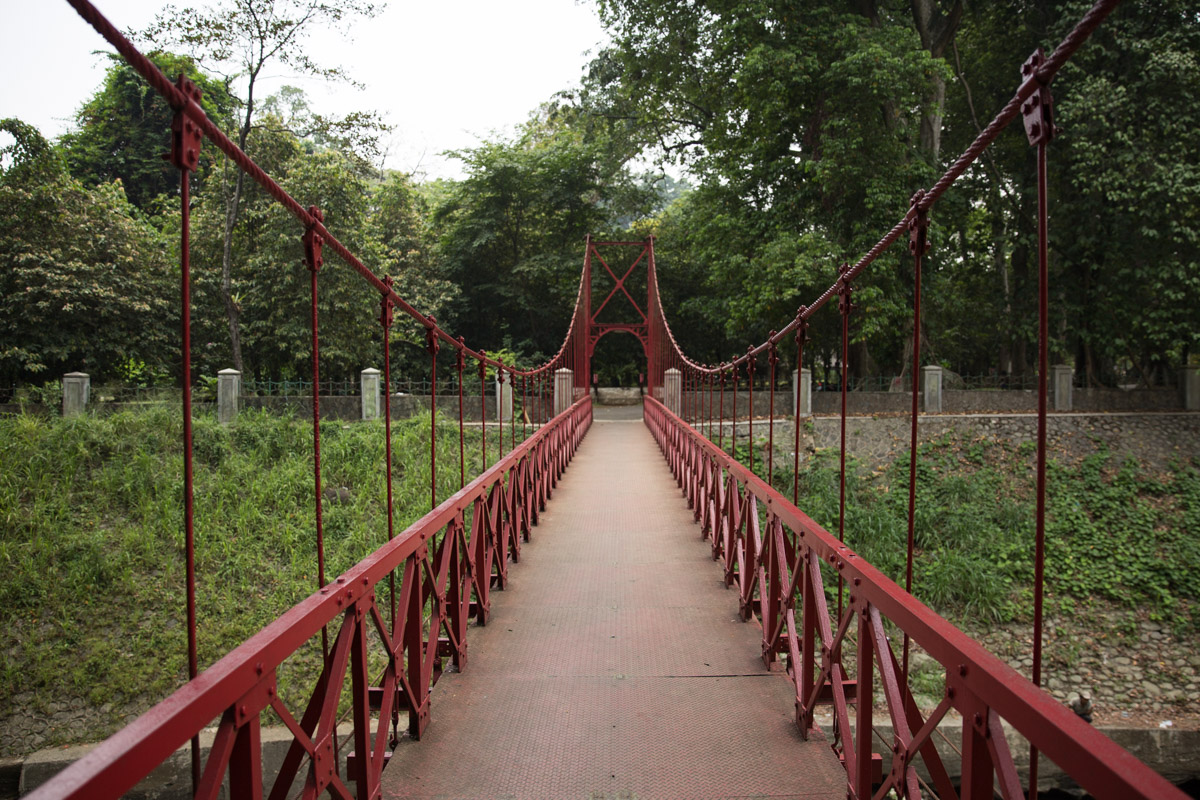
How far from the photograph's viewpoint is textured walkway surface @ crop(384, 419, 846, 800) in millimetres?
2240

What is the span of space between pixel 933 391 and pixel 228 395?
1207 centimetres

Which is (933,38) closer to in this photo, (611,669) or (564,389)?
(564,389)

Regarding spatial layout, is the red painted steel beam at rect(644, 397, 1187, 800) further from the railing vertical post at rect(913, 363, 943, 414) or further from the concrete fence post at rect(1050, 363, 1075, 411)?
the concrete fence post at rect(1050, 363, 1075, 411)

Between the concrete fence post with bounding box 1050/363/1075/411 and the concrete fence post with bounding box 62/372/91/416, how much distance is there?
53.5 feet

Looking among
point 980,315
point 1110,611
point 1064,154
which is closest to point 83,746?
point 1110,611

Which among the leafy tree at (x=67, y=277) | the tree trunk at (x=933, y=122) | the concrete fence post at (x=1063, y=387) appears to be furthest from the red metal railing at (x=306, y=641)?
the concrete fence post at (x=1063, y=387)

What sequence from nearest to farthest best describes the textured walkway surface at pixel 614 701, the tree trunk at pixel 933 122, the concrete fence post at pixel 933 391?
the textured walkway surface at pixel 614 701, the tree trunk at pixel 933 122, the concrete fence post at pixel 933 391

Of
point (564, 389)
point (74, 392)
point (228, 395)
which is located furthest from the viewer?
point (228, 395)

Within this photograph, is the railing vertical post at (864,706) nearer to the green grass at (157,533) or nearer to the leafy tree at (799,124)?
the green grass at (157,533)

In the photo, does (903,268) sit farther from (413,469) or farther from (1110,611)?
(413,469)

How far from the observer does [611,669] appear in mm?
3150

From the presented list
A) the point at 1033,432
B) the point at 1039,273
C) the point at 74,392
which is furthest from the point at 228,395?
the point at 1033,432

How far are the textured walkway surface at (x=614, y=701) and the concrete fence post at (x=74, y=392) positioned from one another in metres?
9.74

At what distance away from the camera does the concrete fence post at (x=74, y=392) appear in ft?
36.9
